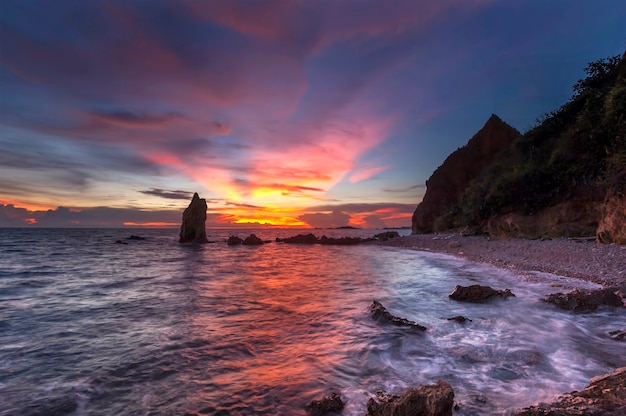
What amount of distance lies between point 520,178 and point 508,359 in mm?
24358

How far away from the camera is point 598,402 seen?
296 cm

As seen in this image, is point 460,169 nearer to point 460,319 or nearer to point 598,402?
point 460,319

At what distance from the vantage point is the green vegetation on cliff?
1755 centimetres

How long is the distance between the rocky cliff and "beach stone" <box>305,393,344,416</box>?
17.1 meters

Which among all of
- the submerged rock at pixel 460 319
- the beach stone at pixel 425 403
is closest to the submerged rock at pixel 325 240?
the submerged rock at pixel 460 319

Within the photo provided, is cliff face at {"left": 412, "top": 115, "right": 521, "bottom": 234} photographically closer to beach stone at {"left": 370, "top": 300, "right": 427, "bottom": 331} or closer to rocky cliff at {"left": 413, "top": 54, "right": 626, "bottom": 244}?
rocky cliff at {"left": 413, "top": 54, "right": 626, "bottom": 244}

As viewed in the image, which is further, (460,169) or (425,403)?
(460,169)

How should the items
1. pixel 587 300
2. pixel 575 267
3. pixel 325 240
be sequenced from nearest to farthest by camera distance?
1. pixel 587 300
2. pixel 575 267
3. pixel 325 240

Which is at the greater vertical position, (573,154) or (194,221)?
(573,154)

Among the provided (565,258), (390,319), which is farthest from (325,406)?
(565,258)

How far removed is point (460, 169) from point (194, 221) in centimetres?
4571

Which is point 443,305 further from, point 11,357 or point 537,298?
point 11,357

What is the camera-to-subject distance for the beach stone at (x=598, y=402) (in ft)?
9.20

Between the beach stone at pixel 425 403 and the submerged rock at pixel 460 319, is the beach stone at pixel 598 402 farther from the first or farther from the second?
the submerged rock at pixel 460 319
